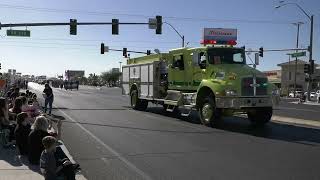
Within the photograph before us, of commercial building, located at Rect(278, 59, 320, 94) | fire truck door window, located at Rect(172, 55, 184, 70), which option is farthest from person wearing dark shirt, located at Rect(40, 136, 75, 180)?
commercial building, located at Rect(278, 59, 320, 94)

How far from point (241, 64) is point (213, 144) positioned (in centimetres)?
708

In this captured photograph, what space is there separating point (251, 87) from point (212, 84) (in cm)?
144

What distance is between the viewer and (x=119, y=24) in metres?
37.0

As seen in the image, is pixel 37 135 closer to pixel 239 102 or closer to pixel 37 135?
pixel 37 135

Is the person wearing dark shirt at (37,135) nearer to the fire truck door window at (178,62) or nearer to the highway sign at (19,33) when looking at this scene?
the fire truck door window at (178,62)

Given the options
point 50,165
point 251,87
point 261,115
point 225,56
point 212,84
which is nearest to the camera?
point 50,165

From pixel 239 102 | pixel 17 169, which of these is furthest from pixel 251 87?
pixel 17 169

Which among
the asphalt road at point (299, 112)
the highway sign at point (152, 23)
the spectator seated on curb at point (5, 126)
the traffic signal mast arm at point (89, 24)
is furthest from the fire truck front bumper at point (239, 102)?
the highway sign at point (152, 23)

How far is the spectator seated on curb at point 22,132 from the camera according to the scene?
1105 cm

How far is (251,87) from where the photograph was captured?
19141 mm

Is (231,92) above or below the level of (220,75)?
below

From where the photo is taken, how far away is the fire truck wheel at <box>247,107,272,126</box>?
66.6 feet

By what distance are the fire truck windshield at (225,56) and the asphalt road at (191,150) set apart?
248 cm

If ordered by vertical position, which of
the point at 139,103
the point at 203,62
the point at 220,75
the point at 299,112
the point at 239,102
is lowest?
the point at 299,112
